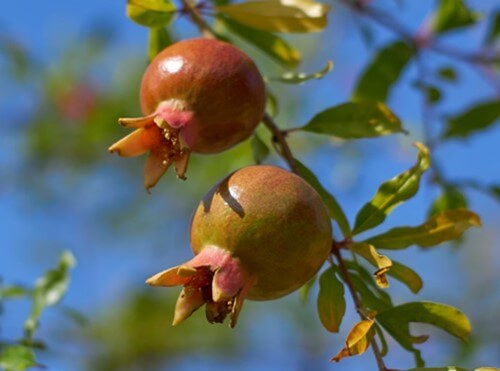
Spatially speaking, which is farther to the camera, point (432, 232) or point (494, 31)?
point (494, 31)

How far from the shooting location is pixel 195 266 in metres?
1.09

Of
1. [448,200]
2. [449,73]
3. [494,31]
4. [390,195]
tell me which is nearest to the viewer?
[390,195]

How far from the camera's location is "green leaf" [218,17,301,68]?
1.78 meters

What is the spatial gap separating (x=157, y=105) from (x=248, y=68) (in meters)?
0.15

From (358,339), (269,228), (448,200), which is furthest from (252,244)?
(448,200)

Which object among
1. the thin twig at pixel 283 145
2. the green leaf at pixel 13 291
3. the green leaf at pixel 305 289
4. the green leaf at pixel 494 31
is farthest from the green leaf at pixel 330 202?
the green leaf at pixel 494 31

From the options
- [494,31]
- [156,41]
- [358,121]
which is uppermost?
[156,41]

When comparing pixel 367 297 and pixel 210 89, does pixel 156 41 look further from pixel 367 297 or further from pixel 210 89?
pixel 367 297

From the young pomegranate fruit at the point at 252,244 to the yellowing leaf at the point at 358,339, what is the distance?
3.8 inches

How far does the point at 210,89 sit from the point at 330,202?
29 cm

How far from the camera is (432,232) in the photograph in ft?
4.24

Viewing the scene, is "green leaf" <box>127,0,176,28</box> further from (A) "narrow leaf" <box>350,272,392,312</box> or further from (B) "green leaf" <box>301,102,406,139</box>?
(A) "narrow leaf" <box>350,272,392,312</box>

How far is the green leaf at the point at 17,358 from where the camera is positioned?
1477mm

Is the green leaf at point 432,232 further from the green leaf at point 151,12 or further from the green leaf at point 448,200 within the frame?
the green leaf at point 448,200
